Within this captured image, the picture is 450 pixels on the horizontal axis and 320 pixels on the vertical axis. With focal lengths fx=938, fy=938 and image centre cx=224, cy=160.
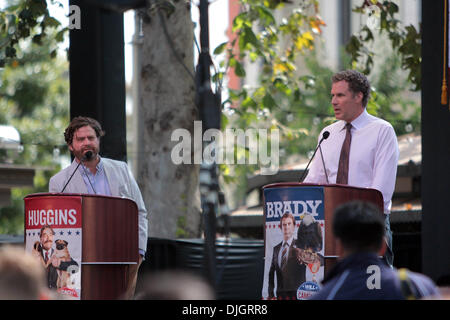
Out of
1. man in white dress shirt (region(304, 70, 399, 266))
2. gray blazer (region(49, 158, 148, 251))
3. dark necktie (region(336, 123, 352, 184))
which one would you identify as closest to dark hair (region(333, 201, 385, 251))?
man in white dress shirt (region(304, 70, 399, 266))

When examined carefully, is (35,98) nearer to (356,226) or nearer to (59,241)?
(59,241)

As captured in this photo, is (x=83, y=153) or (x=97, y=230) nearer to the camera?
(x=97, y=230)

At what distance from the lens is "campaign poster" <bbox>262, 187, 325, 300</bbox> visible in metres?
4.86

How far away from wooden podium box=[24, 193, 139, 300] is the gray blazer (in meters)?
0.39

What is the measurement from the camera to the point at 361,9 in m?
10.9

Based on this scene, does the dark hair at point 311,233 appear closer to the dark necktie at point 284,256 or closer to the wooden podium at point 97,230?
the dark necktie at point 284,256

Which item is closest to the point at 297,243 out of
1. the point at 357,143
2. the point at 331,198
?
the point at 331,198

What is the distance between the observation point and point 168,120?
385 inches

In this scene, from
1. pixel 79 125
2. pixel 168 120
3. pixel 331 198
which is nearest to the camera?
pixel 331 198

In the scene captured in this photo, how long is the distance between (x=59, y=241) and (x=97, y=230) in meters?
0.23

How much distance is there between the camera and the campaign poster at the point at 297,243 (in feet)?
15.9

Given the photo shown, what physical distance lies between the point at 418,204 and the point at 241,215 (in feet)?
10.3

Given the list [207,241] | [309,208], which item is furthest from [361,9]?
[207,241]

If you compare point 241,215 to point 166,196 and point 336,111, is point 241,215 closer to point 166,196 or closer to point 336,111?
point 166,196
